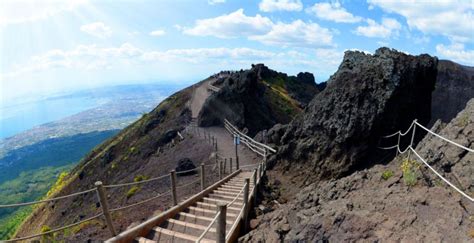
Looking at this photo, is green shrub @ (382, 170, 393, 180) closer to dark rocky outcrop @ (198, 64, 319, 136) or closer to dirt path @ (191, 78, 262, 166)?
dirt path @ (191, 78, 262, 166)

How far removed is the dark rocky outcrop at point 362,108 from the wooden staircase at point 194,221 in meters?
5.16

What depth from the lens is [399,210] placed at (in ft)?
19.0

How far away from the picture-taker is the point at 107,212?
25.6 feet

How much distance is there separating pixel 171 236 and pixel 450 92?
60.3 m

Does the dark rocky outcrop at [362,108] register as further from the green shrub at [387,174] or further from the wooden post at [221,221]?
the wooden post at [221,221]

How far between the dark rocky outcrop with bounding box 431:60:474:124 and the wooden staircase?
49280 millimetres

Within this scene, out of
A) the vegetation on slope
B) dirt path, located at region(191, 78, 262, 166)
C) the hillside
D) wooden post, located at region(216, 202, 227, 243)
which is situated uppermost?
wooden post, located at region(216, 202, 227, 243)

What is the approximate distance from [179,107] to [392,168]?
4996 centimetres

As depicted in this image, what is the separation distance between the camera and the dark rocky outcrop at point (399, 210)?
5.23 m

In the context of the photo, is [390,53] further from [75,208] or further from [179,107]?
[179,107]

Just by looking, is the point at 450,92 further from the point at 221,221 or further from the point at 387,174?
the point at 221,221

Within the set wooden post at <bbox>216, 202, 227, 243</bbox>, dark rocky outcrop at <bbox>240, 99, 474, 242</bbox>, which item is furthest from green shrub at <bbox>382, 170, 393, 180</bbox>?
wooden post at <bbox>216, 202, 227, 243</bbox>

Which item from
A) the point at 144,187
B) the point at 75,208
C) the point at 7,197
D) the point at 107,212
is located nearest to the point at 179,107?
the point at 75,208

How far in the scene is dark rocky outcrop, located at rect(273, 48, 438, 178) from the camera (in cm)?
1495
